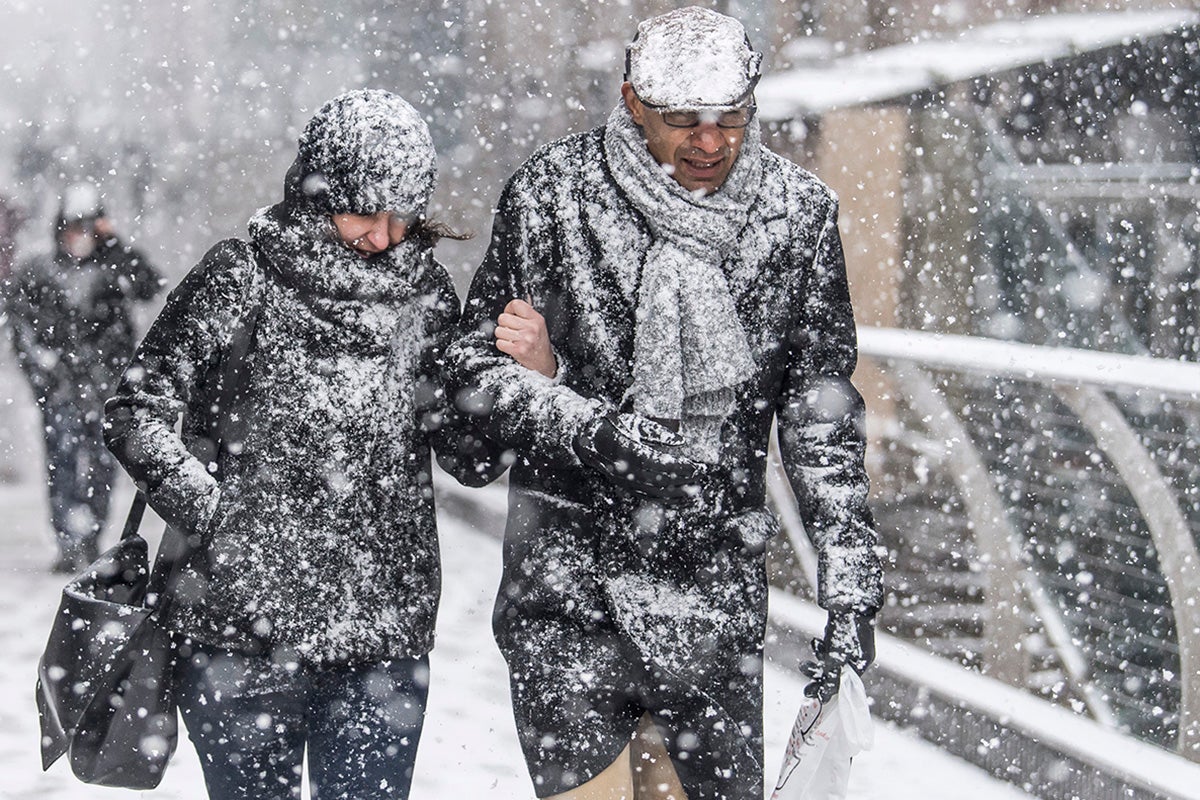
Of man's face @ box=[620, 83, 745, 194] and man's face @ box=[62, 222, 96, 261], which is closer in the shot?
man's face @ box=[620, 83, 745, 194]

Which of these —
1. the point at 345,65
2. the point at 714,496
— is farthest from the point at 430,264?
the point at 345,65

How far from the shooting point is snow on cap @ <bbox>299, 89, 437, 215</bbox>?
8.06 ft

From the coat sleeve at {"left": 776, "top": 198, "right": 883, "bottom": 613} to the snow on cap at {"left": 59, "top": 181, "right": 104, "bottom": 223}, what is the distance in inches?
207

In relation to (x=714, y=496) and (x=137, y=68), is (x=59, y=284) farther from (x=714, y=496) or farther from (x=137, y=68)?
(x=137, y=68)

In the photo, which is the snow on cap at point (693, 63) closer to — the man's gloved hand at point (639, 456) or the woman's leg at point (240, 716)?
the man's gloved hand at point (639, 456)

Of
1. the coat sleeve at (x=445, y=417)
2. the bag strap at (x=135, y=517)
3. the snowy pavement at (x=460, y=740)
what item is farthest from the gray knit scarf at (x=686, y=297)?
the snowy pavement at (x=460, y=740)

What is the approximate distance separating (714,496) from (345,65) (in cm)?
1464

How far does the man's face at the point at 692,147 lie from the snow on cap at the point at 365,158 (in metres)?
0.37

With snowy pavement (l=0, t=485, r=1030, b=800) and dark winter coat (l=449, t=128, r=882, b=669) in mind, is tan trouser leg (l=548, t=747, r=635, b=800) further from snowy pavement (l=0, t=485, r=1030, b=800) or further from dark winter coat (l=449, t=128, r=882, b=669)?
snowy pavement (l=0, t=485, r=1030, b=800)

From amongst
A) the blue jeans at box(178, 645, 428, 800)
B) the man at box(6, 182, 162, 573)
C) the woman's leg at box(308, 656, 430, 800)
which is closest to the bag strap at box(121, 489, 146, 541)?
the blue jeans at box(178, 645, 428, 800)

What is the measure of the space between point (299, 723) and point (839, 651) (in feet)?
3.00

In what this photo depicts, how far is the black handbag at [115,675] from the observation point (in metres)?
2.51

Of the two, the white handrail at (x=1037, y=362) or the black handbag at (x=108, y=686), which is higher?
the white handrail at (x=1037, y=362)

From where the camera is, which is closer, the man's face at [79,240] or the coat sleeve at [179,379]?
the coat sleeve at [179,379]
